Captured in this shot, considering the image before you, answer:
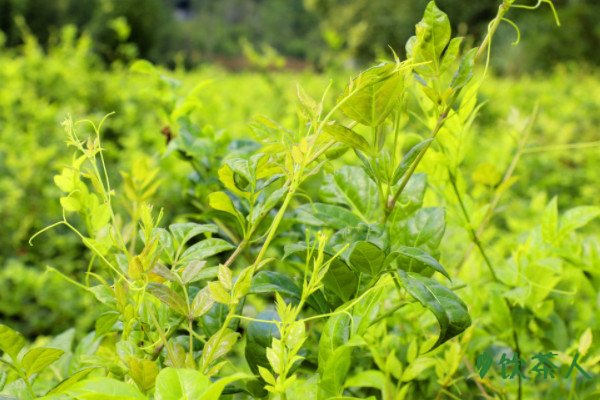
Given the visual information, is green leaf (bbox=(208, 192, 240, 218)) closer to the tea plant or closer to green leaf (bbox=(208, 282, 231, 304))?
the tea plant

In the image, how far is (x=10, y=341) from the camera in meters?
0.48

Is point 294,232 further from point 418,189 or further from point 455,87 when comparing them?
point 455,87

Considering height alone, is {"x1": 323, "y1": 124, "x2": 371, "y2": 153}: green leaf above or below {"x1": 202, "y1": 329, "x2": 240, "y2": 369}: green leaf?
above

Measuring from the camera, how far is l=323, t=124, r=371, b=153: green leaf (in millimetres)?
478

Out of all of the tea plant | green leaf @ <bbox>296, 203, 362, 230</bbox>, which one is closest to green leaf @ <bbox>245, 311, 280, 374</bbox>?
the tea plant

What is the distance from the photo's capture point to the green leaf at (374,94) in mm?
457

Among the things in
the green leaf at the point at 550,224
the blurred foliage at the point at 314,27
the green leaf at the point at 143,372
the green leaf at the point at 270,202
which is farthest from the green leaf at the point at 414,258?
the blurred foliage at the point at 314,27

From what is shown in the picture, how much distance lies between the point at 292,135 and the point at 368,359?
0.36 m

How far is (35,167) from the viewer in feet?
8.68

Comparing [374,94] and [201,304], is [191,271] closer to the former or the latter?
[201,304]

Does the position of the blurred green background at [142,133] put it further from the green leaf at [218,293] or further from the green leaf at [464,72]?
the green leaf at [218,293]

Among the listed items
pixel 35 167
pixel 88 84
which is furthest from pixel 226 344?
pixel 88 84

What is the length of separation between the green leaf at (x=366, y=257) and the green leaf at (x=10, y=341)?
27cm

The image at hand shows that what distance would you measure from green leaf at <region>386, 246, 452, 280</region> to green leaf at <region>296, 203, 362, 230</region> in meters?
0.07
